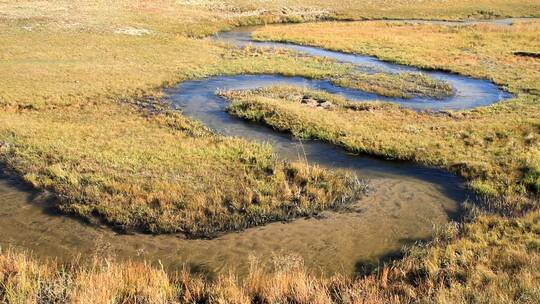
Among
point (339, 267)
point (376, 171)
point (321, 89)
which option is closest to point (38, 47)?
point (321, 89)

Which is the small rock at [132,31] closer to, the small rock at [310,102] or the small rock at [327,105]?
the small rock at [310,102]

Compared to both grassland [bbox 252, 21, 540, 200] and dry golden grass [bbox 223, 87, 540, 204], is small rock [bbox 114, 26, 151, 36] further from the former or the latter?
dry golden grass [bbox 223, 87, 540, 204]

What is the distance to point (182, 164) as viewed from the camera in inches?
703

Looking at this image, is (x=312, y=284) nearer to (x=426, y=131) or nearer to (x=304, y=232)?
(x=304, y=232)

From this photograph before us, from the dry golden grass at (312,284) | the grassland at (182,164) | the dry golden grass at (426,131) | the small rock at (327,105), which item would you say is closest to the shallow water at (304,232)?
the grassland at (182,164)

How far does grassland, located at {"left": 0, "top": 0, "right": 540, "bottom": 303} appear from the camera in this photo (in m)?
8.55

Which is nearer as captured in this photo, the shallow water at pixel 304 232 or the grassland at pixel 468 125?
the shallow water at pixel 304 232

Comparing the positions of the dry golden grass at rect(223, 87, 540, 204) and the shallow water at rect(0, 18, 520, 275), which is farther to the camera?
the dry golden grass at rect(223, 87, 540, 204)

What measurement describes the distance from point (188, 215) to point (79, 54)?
1213 inches

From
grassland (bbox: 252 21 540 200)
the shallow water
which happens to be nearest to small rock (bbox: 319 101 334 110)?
grassland (bbox: 252 21 540 200)

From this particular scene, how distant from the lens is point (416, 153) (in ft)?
62.8

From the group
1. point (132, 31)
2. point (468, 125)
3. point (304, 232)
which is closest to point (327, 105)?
point (468, 125)

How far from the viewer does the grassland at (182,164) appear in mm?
8547

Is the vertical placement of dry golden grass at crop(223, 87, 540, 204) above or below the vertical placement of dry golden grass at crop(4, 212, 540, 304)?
below
